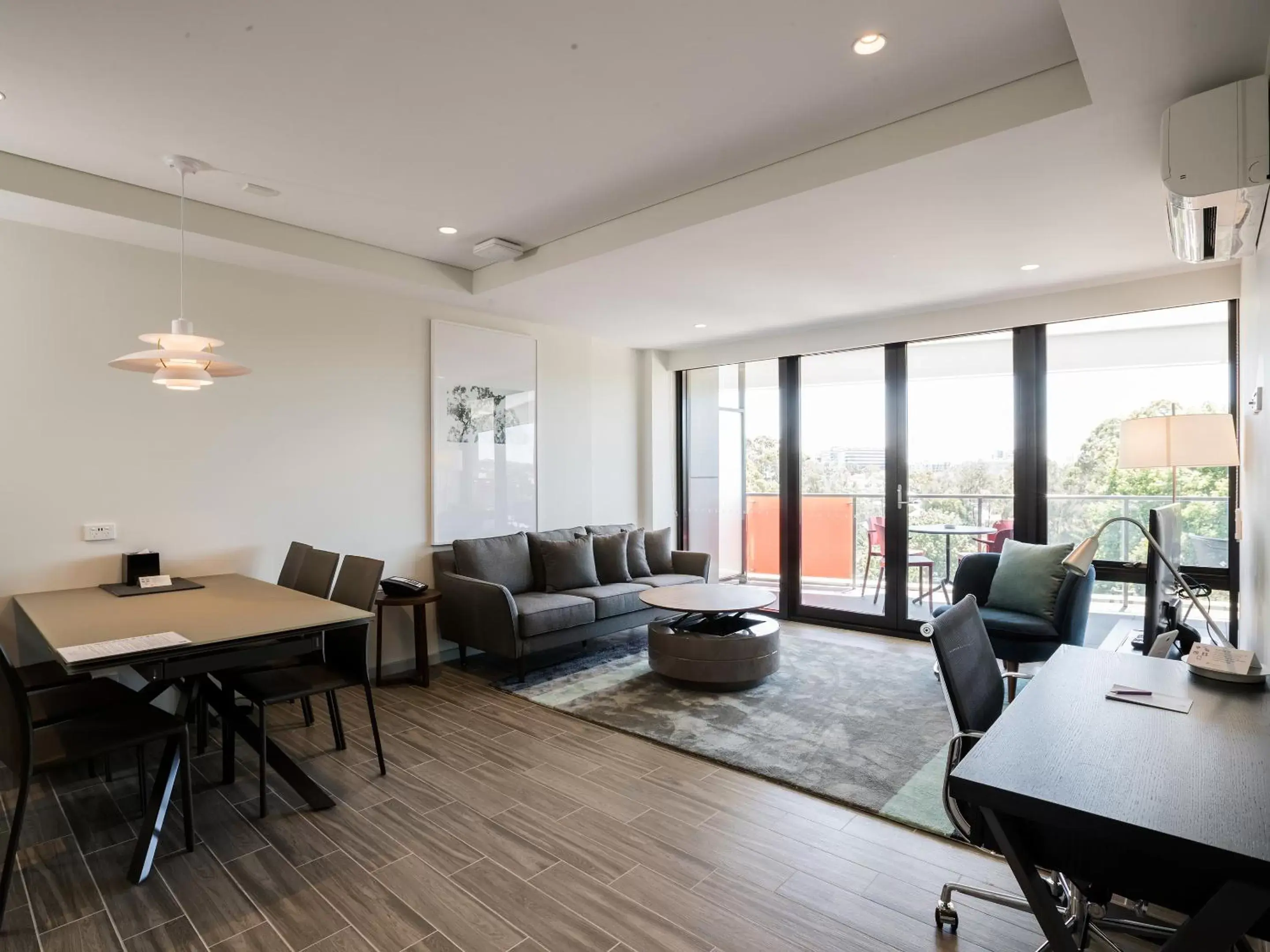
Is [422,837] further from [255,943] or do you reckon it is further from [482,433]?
[482,433]

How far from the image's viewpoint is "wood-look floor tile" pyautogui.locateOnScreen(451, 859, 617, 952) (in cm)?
202

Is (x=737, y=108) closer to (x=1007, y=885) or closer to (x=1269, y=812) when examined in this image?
(x=1269, y=812)

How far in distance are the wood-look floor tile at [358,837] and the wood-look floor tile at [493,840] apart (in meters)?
0.20

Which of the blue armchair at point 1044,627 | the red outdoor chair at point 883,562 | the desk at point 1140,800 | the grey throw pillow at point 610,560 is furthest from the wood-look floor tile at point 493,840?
the red outdoor chair at point 883,562

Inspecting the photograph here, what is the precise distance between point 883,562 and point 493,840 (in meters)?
4.21

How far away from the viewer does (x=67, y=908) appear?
2156 millimetres

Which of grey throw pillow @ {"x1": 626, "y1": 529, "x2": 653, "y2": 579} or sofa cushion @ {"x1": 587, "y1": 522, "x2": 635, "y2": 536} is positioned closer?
grey throw pillow @ {"x1": 626, "y1": 529, "x2": 653, "y2": 579}

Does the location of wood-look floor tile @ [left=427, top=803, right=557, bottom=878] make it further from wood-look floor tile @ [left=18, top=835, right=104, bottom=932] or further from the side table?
the side table

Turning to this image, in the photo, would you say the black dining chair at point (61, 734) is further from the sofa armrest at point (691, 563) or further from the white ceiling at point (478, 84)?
the sofa armrest at point (691, 563)

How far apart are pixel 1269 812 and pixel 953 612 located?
920 millimetres

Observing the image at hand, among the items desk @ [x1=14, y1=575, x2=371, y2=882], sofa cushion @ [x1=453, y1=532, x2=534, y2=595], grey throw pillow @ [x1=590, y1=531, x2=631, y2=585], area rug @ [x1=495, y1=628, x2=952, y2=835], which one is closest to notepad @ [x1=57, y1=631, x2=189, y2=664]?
desk @ [x1=14, y1=575, x2=371, y2=882]

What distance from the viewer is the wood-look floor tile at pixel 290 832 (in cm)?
249

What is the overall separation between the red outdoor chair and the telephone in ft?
12.1

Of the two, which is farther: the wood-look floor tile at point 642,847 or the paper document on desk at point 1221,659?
the wood-look floor tile at point 642,847
